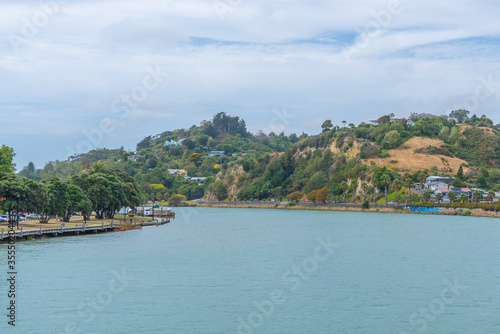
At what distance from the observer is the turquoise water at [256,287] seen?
32875mm

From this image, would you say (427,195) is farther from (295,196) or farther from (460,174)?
(295,196)

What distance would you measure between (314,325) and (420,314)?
22.9ft

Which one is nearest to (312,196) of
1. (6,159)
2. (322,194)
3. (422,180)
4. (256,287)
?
(322,194)

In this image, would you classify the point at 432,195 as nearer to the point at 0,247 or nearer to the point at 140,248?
the point at 140,248

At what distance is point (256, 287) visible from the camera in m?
42.2

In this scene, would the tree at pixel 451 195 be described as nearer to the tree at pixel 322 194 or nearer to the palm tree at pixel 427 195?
the palm tree at pixel 427 195

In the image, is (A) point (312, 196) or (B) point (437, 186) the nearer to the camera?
(B) point (437, 186)

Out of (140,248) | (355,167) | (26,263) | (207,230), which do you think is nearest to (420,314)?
(26,263)

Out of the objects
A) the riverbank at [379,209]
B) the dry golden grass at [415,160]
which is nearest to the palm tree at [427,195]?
the riverbank at [379,209]

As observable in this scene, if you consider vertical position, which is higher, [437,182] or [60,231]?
[437,182]

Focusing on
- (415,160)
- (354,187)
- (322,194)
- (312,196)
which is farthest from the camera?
(415,160)

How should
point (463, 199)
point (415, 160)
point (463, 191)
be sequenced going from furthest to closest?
point (415, 160) < point (463, 191) < point (463, 199)

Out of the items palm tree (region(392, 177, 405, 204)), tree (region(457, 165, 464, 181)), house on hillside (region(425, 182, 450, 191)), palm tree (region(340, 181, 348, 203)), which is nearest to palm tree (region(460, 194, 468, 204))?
house on hillside (region(425, 182, 450, 191))

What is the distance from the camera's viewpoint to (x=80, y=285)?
42.7 m
